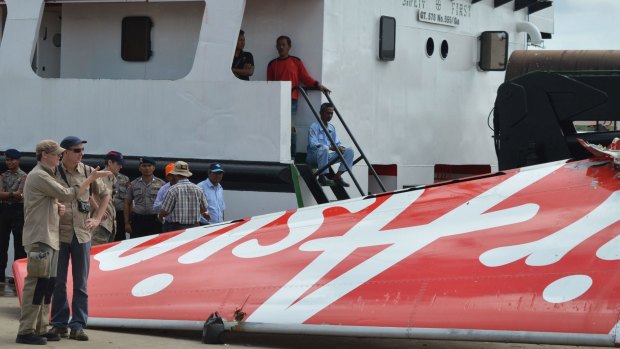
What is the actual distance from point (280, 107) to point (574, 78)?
2.72 m

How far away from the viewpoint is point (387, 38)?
12.1m

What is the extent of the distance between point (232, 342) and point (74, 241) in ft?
4.56

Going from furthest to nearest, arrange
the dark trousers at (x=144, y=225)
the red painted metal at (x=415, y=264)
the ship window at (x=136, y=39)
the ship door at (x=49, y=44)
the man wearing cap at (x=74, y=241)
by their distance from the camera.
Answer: the ship door at (x=49, y=44) < the ship window at (x=136, y=39) < the dark trousers at (x=144, y=225) < the man wearing cap at (x=74, y=241) < the red painted metal at (x=415, y=264)

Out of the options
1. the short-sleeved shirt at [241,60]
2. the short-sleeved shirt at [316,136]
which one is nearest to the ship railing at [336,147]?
the short-sleeved shirt at [316,136]

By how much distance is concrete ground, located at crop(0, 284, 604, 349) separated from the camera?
26.4 ft

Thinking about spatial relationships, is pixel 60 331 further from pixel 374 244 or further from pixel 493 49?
pixel 493 49

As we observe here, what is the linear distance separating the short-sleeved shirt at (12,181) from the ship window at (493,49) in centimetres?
559

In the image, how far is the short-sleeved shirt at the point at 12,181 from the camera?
38.5 ft

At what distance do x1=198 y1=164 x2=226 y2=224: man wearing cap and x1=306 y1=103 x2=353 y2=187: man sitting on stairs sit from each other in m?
0.90

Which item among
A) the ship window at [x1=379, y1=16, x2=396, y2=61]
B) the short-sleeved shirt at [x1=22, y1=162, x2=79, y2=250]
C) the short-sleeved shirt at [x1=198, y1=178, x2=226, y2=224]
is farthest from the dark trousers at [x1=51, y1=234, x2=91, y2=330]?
the ship window at [x1=379, y1=16, x2=396, y2=61]

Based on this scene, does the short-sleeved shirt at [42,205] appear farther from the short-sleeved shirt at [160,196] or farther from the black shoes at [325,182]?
the black shoes at [325,182]

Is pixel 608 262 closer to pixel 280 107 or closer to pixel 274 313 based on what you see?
pixel 274 313

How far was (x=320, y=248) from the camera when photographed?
27.8 feet

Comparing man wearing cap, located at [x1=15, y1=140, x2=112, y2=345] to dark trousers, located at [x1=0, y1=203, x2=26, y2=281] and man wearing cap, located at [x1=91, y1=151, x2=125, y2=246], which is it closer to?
man wearing cap, located at [x1=91, y1=151, x2=125, y2=246]
